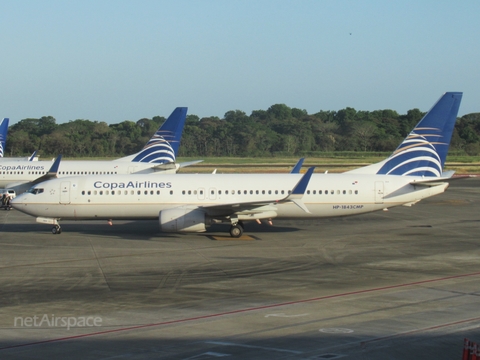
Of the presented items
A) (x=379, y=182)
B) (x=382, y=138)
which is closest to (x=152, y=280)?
(x=379, y=182)

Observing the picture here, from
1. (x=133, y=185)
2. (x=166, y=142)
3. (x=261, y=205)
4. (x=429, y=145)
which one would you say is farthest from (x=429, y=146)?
(x=166, y=142)

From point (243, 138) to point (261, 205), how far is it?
107218 millimetres

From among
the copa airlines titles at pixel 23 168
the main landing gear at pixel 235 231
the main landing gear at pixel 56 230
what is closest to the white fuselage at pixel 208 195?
the main landing gear at pixel 56 230

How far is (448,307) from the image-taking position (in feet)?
54.6

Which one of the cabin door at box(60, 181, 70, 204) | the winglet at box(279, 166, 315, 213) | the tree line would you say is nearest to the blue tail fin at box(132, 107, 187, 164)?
the cabin door at box(60, 181, 70, 204)

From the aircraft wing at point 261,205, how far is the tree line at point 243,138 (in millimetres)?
93695

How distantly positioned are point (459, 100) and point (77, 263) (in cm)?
2142

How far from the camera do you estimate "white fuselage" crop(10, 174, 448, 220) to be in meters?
31.5

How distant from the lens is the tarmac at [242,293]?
1324 centimetres

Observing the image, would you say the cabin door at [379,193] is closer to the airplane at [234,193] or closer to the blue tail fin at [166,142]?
the airplane at [234,193]

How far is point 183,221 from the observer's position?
1169 inches

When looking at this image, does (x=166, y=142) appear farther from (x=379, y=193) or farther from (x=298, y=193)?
(x=298, y=193)

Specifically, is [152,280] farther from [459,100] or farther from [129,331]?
[459,100]

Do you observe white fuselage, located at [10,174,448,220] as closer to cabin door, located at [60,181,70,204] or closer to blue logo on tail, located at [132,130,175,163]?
cabin door, located at [60,181,70,204]
